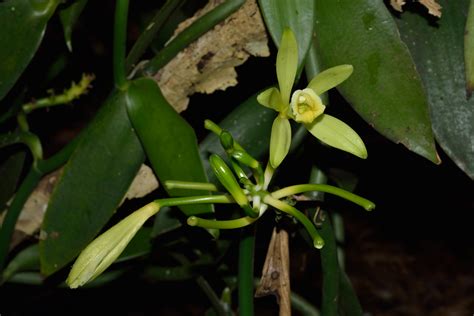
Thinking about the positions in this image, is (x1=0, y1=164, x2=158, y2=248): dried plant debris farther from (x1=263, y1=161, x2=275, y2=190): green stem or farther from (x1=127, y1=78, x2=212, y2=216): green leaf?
(x1=263, y1=161, x2=275, y2=190): green stem

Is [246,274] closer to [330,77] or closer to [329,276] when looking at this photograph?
[329,276]

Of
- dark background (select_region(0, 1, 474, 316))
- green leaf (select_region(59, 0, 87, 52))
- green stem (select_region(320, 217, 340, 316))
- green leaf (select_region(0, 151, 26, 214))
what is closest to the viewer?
green stem (select_region(320, 217, 340, 316))

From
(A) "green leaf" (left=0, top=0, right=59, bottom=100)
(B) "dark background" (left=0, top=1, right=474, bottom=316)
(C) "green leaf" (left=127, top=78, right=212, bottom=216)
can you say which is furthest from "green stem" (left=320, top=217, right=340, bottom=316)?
(B) "dark background" (left=0, top=1, right=474, bottom=316)

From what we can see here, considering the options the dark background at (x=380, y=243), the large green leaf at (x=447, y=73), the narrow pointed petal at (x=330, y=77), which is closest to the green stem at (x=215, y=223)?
the narrow pointed petal at (x=330, y=77)

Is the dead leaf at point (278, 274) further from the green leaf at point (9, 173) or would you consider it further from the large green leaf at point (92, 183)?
the green leaf at point (9, 173)

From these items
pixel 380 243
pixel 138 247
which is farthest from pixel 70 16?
pixel 380 243

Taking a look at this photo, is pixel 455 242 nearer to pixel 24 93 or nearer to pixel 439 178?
pixel 439 178

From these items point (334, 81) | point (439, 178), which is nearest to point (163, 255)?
point (334, 81)
